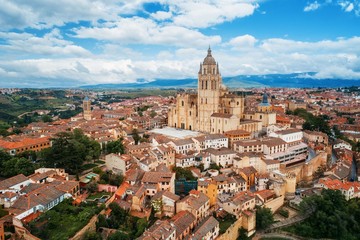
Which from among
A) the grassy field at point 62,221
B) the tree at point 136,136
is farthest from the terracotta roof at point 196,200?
the tree at point 136,136

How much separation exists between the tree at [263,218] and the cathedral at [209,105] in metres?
21.8

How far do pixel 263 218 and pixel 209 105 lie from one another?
1092 inches

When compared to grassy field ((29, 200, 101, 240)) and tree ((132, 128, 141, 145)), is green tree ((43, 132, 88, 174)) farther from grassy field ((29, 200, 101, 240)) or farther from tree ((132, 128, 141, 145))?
tree ((132, 128, 141, 145))

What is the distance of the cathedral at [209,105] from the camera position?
5512 centimetres

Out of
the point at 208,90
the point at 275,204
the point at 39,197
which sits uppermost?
the point at 208,90

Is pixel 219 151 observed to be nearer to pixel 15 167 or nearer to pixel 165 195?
pixel 165 195

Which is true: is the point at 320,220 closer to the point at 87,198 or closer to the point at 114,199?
the point at 114,199

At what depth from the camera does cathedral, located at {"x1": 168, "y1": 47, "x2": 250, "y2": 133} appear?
55125 millimetres

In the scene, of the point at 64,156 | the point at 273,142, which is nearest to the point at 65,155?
the point at 64,156

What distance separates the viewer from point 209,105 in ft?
186

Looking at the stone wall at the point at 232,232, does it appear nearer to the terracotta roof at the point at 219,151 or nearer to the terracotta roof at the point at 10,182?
the terracotta roof at the point at 219,151

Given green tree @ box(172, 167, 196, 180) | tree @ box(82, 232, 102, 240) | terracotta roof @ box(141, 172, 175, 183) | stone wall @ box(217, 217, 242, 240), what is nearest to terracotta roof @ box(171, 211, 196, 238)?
stone wall @ box(217, 217, 242, 240)

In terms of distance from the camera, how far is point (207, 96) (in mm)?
56844

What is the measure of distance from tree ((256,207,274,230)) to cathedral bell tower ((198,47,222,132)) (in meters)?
24.7
